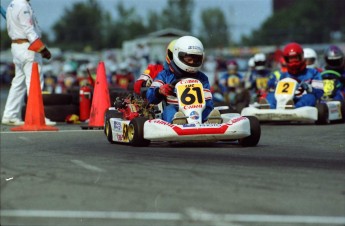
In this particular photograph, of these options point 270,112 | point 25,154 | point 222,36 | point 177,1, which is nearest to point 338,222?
point 25,154

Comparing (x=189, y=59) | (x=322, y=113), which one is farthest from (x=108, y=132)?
(x=322, y=113)

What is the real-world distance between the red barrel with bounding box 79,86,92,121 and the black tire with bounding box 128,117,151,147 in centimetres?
489

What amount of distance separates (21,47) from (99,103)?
4.29 feet

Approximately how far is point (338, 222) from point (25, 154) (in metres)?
4.34

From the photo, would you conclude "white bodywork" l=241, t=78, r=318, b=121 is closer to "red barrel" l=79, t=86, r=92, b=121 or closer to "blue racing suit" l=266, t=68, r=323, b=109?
"blue racing suit" l=266, t=68, r=323, b=109

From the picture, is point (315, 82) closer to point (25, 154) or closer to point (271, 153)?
point (271, 153)

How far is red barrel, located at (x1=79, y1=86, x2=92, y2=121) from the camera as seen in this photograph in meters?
14.5

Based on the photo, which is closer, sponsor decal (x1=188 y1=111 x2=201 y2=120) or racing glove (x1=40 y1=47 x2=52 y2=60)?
sponsor decal (x1=188 y1=111 x2=201 y2=120)

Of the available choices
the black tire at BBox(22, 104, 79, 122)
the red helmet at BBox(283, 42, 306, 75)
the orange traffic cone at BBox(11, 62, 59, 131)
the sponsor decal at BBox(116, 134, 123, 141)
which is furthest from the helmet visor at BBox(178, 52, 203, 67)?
the red helmet at BBox(283, 42, 306, 75)

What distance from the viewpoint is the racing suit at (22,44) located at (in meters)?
13.0

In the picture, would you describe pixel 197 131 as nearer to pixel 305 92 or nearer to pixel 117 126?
pixel 117 126

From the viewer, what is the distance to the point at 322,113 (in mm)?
13805

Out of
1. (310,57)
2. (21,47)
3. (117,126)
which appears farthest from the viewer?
(310,57)

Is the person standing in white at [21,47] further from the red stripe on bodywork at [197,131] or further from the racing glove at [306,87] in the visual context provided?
the red stripe on bodywork at [197,131]
